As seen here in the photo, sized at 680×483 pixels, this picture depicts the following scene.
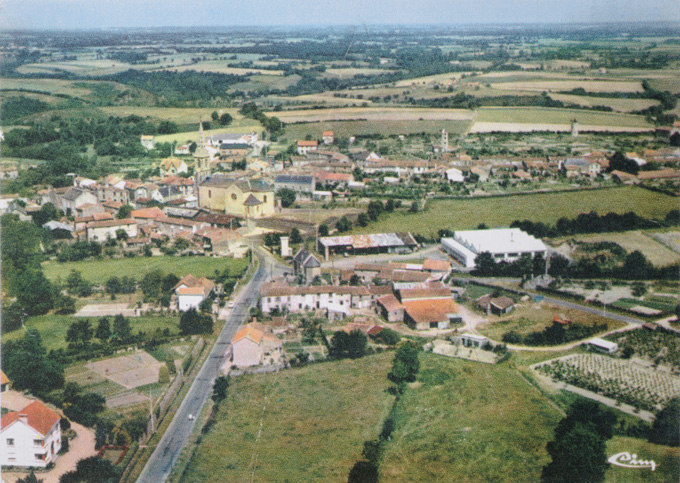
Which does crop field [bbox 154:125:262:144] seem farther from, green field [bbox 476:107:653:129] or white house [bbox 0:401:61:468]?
white house [bbox 0:401:61:468]

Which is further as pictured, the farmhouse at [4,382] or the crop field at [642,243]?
the crop field at [642,243]

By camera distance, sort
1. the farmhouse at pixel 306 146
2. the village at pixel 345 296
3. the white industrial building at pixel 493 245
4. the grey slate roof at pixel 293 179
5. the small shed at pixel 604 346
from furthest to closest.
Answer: the farmhouse at pixel 306 146
the grey slate roof at pixel 293 179
the white industrial building at pixel 493 245
the small shed at pixel 604 346
the village at pixel 345 296

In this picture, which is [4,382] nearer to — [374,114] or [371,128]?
[371,128]

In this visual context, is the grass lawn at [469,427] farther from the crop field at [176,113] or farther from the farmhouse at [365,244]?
the crop field at [176,113]

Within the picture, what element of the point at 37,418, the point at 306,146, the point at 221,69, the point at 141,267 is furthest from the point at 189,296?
the point at 221,69

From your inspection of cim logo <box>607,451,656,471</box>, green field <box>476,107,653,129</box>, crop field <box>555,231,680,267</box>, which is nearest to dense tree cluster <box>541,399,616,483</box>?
cim logo <box>607,451,656,471</box>

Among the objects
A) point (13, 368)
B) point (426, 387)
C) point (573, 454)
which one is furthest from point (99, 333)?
point (573, 454)

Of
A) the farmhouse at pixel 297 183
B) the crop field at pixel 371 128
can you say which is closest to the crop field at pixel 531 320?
the farmhouse at pixel 297 183

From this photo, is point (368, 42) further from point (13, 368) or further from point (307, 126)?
point (13, 368)
